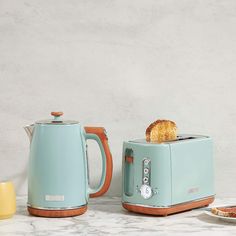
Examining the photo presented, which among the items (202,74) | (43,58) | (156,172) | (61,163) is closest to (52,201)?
(61,163)

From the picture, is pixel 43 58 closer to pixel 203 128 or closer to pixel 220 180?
pixel 203 128

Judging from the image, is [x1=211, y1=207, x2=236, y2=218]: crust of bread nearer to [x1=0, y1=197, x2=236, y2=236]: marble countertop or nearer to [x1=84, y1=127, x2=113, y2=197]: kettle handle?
[x1=0, y1=197, x2=236, y2=236]: marble countertop

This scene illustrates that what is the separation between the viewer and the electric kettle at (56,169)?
1666 millimetres

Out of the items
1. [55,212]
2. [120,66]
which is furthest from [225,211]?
[120,66]

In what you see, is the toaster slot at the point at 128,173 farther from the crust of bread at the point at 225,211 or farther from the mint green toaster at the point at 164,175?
the crust of bread at the point at 225,211

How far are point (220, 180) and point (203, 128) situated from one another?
0.55ft

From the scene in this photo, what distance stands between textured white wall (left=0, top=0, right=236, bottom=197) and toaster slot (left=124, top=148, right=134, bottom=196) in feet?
0.77

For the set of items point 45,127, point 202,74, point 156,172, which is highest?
point 202,74

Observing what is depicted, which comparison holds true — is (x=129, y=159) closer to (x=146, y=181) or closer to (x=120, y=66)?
(x=146, y=181)

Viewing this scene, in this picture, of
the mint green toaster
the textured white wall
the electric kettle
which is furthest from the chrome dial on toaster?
the textured white wall

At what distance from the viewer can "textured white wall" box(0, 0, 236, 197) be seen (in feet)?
6.37

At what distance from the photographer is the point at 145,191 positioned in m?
1.68

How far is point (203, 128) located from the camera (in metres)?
1.96

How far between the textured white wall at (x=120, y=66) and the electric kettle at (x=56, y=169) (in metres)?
0.28
